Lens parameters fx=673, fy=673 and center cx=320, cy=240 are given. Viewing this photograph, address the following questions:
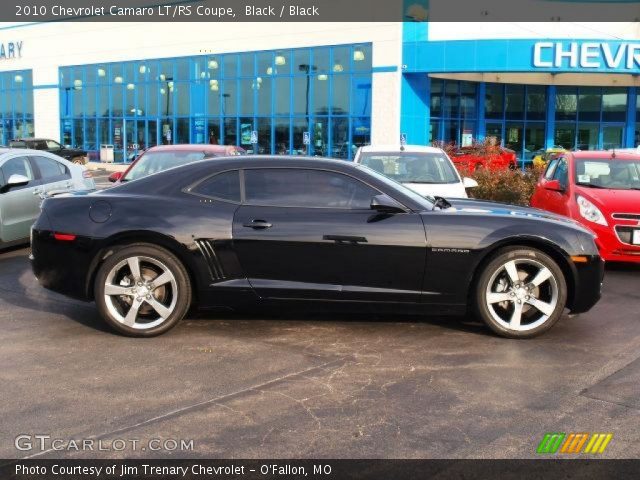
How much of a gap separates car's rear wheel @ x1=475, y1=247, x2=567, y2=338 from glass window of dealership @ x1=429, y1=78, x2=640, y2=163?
27597mm

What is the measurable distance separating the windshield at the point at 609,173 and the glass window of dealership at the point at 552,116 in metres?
23.2

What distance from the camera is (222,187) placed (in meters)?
5.59

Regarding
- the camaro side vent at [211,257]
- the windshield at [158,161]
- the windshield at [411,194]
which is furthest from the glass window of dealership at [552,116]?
the camaro side vent at [211,257]

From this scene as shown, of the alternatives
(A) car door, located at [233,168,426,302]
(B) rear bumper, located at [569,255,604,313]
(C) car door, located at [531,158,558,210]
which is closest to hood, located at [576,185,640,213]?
(C) car door, located at [531,158,558,210]

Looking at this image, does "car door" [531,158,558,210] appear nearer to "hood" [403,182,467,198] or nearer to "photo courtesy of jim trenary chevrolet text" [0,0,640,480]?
"photo courtesy of jim trenary chevrolet text" [0,0,640,480]

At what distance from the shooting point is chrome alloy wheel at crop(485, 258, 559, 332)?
542cm

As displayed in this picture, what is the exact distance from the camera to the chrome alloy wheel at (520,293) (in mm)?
5422

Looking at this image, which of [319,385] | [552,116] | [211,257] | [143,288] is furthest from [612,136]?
[319,385]

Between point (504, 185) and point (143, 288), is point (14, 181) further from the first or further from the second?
point (504, 185)

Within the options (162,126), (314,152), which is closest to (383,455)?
(314,152)

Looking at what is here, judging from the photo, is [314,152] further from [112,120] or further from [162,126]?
[112,120]

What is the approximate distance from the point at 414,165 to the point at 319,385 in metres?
6.02

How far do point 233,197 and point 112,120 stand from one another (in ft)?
112

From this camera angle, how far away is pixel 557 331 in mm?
5785
